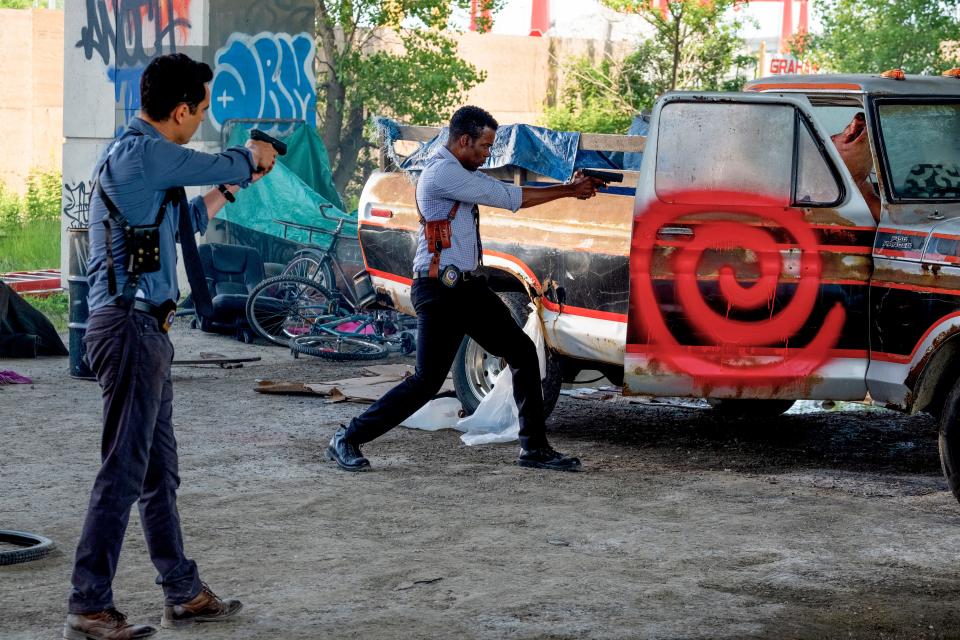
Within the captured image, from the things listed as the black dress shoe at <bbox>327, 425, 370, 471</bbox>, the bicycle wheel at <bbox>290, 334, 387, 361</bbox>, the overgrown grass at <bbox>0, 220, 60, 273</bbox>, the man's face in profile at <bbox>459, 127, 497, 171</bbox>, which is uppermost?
the man's face in profile at <bbox>459, 127, 497, 171</bbox>

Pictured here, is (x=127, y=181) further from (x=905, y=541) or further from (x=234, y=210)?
(x=234, y=210)

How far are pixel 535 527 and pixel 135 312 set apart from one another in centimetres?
244

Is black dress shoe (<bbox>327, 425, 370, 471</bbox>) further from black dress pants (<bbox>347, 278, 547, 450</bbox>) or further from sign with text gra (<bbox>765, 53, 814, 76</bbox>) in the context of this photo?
sign with text gra (<bbox>765, 53, 814, 76</bbox>)

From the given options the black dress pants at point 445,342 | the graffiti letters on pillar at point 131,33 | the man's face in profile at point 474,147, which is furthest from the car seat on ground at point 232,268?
the man's face in profile at point 474,147

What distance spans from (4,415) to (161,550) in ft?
16.0

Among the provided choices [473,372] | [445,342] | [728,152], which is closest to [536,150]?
[473,372]

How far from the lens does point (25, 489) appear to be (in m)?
7.13

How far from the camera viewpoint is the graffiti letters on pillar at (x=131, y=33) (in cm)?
1611

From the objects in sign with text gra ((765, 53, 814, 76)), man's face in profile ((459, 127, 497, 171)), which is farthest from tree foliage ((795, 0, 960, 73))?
man's face in profile ((459, 127, 497, 171))

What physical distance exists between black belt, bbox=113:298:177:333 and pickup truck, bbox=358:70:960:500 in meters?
3.28

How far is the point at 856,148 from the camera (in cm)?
748

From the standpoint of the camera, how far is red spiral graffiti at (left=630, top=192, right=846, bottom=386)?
23.8 ft

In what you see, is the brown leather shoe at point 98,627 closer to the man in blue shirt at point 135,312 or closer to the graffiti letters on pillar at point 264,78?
the man in blue shirt at point 135,312

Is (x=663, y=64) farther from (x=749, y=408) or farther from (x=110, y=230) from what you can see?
(x=110, y=230)
